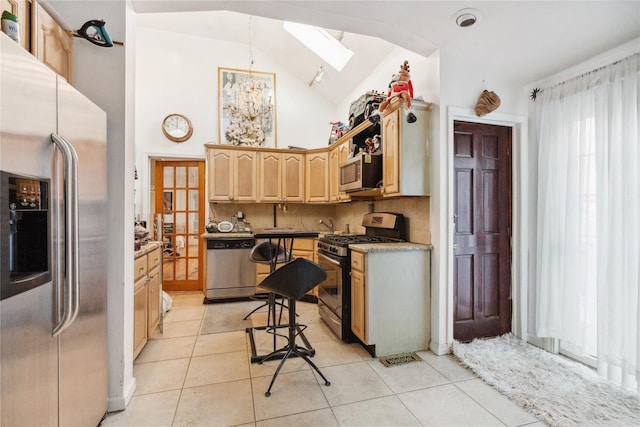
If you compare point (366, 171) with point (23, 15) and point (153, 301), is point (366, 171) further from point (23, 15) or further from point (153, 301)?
point (23, 15)

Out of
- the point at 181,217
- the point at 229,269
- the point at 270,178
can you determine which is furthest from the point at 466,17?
the point at 181,217

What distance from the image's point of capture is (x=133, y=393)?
2.01 meters

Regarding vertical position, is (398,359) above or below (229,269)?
below

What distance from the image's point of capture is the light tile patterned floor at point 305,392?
178cm

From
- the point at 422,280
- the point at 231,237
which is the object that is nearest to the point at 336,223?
the point at 231,237

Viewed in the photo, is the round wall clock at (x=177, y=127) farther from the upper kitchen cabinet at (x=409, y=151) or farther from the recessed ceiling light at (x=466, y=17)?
the recessed ceiling light at (x=466, y=17)

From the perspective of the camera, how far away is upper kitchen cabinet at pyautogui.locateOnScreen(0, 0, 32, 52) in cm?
131

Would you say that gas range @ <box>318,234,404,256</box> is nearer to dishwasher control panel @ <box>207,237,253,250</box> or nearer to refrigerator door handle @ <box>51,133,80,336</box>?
dishwasher control panel @ <box>207,237,253,250</box>

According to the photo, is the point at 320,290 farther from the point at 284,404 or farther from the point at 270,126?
the point at 270,126

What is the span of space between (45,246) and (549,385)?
3086mm

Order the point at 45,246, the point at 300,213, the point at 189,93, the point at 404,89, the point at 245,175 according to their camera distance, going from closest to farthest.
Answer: the point at 45,246, the point at 404,89, the point at 245,175, the point at 189,93, the point at 300,213

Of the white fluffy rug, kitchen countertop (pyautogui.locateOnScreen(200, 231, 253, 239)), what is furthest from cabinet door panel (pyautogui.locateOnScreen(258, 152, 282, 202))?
the white fluffy rug

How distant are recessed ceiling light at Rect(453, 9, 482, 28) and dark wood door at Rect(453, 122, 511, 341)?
2.64ft

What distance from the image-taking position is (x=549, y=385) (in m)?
2.11
